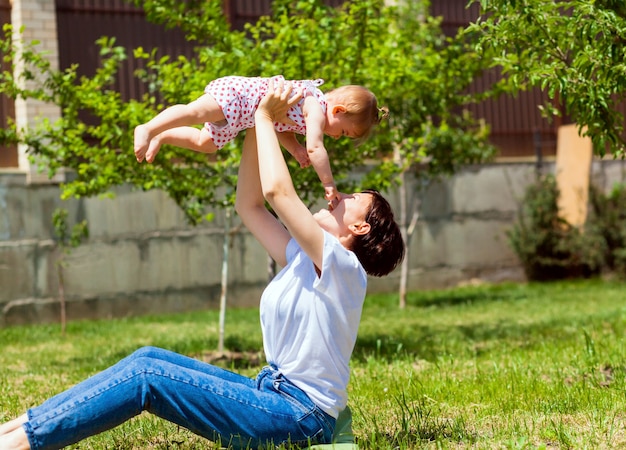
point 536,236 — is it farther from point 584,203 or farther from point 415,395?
point 415,395

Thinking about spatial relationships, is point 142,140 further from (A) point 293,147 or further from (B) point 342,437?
(B) point 342,437

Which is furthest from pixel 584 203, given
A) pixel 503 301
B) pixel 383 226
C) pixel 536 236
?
pixel 383 226

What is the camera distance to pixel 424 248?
13.2 meters

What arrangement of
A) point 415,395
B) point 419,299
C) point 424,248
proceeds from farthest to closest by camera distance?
1. point 424,248
2. point 419,299
3. point 415,395

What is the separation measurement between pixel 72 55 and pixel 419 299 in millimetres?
5556

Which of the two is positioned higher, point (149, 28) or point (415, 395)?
point (149, 28)

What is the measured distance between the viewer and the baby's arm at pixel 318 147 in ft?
11.5

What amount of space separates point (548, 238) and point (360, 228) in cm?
1073

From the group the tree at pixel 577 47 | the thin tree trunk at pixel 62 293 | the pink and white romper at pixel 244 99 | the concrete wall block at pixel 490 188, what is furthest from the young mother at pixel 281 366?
the concrete wall block at pixel 490 188

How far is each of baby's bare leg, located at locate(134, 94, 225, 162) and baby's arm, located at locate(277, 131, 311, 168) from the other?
0.97 ft

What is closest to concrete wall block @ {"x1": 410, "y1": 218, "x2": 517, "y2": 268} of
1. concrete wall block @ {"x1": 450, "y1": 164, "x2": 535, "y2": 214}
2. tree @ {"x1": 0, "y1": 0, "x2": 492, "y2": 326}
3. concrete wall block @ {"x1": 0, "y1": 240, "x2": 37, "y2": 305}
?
concrete wall block @ {"x1": 450, "y1": 164, "x2": 535, "y2": 214}

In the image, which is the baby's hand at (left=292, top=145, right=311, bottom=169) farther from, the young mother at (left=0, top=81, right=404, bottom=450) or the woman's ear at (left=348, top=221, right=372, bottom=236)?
the woman's ear at (left=348, top=221, right=372, bottom=236)

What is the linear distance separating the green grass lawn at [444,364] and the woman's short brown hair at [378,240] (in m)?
0.74

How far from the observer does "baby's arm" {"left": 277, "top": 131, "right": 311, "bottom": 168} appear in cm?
388
